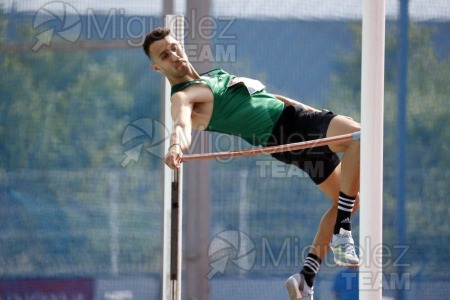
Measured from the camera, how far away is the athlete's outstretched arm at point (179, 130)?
11.5ft

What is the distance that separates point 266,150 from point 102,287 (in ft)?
6.63

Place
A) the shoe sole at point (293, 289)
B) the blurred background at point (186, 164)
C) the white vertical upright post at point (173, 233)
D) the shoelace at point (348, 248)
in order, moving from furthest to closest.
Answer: the blurred background at point (186, 164) → the white vertical upright post at point (173, 233) → the shoe sole at point (293, 289) → the shoelace at point (348, 248)

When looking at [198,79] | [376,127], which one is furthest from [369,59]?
[198,79]

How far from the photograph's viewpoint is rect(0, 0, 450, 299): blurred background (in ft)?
18.1

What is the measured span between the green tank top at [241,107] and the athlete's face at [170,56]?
7 centimetres

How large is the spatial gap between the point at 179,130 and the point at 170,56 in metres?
0.60

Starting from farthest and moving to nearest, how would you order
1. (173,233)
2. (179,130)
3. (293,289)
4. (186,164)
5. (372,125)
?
(186,164) → (173,233) → (293,289) → (179,130) → (372,125)

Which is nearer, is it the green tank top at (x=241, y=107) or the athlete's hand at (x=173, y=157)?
the athlete's hand at (x=173, y=157)

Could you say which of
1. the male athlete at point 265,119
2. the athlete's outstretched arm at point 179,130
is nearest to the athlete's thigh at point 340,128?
the male athlete at point 265,119

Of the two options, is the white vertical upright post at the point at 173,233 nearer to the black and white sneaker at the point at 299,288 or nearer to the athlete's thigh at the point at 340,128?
the black and white sneaker at the point at 299,288

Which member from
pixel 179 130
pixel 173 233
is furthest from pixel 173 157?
pixel 173 233

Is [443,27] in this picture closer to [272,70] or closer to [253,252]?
[272,70]

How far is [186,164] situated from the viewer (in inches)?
215

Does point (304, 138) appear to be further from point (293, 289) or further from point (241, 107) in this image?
point (293, 289)
